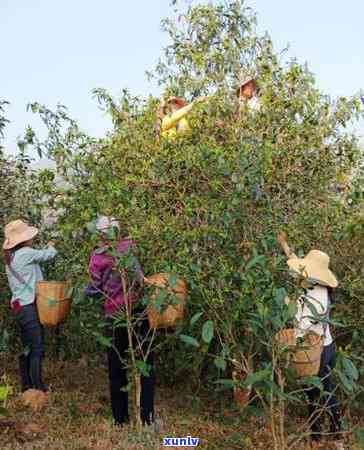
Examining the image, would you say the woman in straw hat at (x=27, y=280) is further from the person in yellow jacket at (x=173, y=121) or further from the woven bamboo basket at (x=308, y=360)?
the woven bamboo basket at (x=308, y=360)

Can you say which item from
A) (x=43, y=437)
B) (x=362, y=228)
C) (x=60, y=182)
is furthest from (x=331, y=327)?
(x=60, y=182)

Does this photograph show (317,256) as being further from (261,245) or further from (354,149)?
(354,149)

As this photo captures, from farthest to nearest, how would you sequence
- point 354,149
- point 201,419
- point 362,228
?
point 354,149 < point 201,419 < point 362,228

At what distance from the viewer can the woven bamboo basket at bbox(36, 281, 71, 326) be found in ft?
18.2

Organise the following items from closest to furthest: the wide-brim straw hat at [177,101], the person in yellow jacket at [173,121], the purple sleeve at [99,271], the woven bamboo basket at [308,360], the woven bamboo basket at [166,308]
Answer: the woven bamboo basket at [308,360], the woven bamboo basket at [166,308], the purple sleeve at [99,271], the person in yellow jacket at [173,121], the wide-brim straw hat at [177,101]

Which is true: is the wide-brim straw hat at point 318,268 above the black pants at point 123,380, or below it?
above

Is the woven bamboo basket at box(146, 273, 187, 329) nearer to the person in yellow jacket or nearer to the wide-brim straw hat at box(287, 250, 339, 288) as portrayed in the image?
the wide-brim straw hat at box(287, 250, 339, 288)

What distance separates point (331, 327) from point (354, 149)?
9.03 feet

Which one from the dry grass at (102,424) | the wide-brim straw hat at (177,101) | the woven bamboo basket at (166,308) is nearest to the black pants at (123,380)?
the dry grass at (102,424)

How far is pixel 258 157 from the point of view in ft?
17.3

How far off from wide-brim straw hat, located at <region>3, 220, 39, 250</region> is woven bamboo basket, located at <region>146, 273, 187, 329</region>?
1.60 m

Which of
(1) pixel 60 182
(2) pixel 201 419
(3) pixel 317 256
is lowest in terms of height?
(2) pixel 201 419

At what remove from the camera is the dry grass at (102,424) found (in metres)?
4.52

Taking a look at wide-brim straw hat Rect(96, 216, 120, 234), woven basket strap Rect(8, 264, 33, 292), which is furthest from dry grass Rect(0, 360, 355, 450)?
wide-brim straw hat Rect(96, 216, 120, 234)
